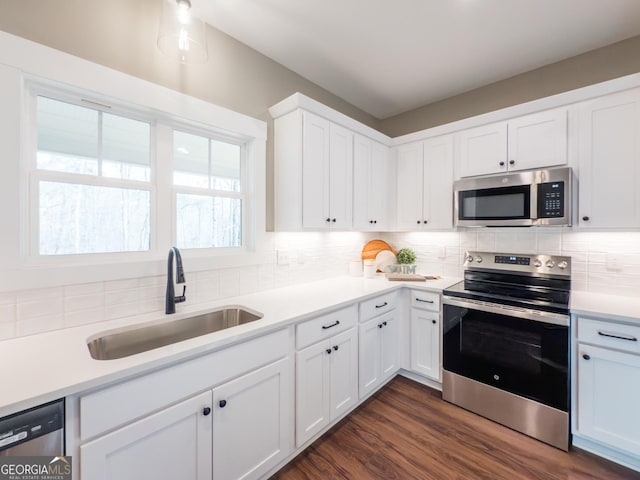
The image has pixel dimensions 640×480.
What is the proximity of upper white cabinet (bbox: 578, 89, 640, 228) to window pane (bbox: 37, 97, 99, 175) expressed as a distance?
10.3 ft

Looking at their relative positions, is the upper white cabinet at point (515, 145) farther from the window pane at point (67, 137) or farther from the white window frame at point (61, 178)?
the window pane at point (67, 137)

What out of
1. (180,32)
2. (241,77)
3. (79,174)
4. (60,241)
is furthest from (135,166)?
(241,77)

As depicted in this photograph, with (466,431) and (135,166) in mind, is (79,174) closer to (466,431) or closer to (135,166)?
(135,166)

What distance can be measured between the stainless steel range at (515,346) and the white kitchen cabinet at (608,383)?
91 mm

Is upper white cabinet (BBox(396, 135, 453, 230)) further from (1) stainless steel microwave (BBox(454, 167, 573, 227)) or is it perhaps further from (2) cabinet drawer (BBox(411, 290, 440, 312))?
(2) cabinet drawer (BBox(411, 290, 440, 312))

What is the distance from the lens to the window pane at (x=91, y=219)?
143 centimetres

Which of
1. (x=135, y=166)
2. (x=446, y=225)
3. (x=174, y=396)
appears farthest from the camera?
(x=446, y=225)

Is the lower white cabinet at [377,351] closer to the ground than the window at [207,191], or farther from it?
closer to the ground

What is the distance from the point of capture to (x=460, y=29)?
1.94 m

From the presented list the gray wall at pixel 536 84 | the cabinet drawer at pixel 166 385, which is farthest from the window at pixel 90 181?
the gray wall at pixel 536 84

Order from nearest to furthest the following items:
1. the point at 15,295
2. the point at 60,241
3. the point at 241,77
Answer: the point at 15,295, the point at 60,241, the point at 241,77

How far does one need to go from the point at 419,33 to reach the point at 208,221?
200 centimetres

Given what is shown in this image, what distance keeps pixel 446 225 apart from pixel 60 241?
2.80 metres

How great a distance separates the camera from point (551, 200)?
2.05 m
